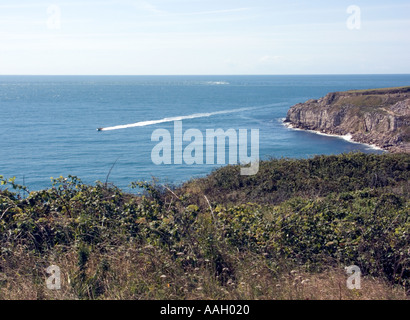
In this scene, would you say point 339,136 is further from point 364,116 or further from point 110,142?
point 110,142

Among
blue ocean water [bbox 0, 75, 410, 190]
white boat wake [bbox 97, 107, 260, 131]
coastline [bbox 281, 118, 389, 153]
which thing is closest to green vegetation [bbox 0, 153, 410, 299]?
blue ocean water [bbox 0, 75, 410, 190]

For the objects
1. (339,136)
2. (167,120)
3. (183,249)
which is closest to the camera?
(183,249)

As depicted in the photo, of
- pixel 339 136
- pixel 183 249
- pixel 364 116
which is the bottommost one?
pixel 339 136

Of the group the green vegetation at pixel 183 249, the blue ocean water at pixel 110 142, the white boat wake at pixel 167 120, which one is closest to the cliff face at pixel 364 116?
the blue ocean water at pixel 110 142

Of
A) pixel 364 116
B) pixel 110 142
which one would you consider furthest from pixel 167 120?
pixel 364 116

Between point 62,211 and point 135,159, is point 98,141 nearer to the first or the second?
point 135,159

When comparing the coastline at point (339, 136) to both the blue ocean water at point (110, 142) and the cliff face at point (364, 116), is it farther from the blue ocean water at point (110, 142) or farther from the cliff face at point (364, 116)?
the blue ocean water at point (110, 142)
